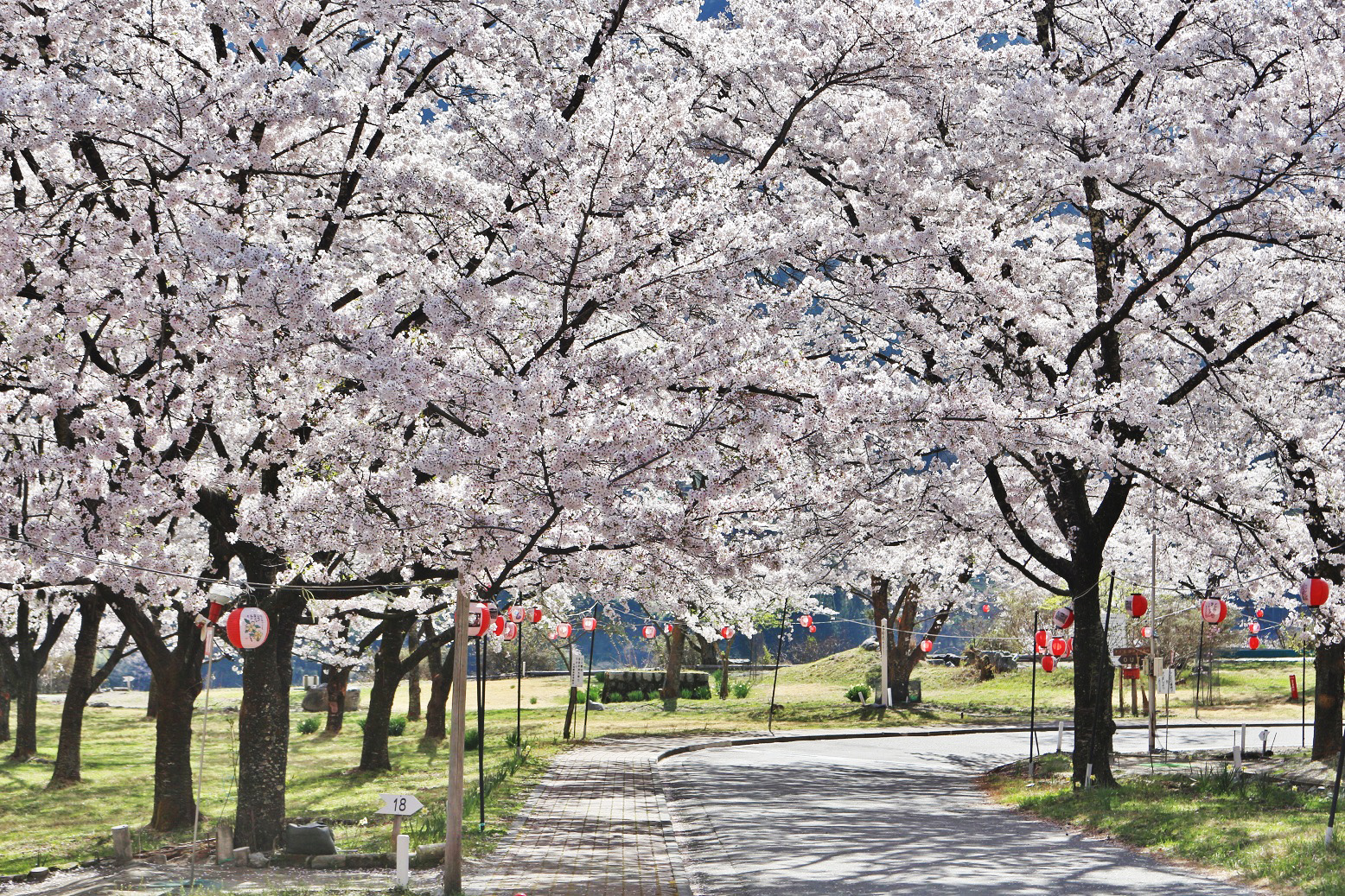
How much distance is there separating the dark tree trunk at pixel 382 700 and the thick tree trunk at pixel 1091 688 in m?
13.0

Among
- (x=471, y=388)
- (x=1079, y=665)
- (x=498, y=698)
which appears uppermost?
(x=471, y=388)

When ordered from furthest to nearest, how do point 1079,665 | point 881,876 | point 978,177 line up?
point 1079,665 < point 978,177 < point 881,876

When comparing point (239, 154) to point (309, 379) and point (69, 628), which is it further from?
point (69, 628)

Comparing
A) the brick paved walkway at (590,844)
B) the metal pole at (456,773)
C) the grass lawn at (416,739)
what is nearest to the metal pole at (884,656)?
the grass lawn at (416,739)

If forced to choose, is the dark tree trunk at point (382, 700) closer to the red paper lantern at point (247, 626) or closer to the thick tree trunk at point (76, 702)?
the thick tree trunk at point (76, 702)

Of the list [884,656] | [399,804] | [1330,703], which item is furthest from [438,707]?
[1330,703]

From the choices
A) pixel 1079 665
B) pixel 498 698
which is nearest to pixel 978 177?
pixel 1079 665

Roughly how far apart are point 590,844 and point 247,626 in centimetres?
460

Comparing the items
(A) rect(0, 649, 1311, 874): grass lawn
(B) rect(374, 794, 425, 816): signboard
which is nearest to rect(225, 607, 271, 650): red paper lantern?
(A) rect(0, 649, 1311, 874): grass lawn

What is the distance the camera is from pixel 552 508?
899 cm

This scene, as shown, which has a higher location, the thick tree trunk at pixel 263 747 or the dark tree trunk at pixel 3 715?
the thick tree trunk at pixel 263 747

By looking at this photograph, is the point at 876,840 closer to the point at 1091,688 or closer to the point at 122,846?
the point at 1091,688

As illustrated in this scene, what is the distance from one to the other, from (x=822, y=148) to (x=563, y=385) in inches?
275

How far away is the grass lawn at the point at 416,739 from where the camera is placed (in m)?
16.9
